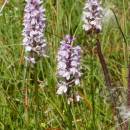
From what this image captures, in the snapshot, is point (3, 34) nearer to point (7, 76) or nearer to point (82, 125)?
point (7, 76)

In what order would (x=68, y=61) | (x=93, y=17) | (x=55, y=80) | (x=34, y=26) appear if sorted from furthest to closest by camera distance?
(x=55, y=80) < (x=34, y=26) < (x=68, y=61) < (x=93, y=17)

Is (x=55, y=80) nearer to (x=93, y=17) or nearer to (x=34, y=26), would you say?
(x=34, y=26)

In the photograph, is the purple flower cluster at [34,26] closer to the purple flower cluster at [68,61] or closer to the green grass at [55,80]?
the green grass at [55,80]

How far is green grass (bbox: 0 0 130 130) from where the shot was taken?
172cm

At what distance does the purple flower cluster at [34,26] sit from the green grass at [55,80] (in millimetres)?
73

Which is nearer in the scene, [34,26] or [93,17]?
[93,17]

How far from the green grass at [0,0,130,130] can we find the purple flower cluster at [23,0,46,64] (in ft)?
0.24

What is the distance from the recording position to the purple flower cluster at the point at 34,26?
1537 mm

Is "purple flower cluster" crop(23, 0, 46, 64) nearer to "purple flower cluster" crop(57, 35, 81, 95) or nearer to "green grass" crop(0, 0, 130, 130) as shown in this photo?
"green grass" crop(0, 0, 130, 130)

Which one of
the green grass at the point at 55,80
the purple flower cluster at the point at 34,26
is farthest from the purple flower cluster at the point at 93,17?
the purple flower cluster at the point at 34,26

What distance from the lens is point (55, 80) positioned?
76.3 inches

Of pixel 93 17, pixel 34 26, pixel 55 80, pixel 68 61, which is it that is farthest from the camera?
pixel 55 80

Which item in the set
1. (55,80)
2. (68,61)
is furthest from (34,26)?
(55,80)

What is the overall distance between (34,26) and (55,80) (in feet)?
1.40
